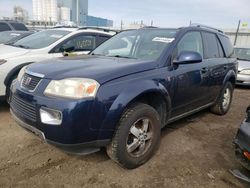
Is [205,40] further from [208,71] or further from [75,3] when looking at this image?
[75,3]

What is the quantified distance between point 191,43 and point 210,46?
0.73 m

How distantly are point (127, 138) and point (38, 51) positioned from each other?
10.4ft

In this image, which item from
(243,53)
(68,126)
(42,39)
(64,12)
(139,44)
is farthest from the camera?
(64,12)

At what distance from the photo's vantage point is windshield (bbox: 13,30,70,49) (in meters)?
5.43

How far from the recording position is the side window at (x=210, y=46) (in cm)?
447

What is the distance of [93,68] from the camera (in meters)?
2.85

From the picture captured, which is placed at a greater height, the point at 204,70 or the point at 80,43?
the point at 80,43

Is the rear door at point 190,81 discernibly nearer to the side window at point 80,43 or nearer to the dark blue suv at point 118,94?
the dark blue suv at point 118,94

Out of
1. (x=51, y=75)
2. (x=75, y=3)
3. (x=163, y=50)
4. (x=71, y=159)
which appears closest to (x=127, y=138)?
(x=71, y=159)

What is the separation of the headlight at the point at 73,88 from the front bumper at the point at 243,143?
1.60m

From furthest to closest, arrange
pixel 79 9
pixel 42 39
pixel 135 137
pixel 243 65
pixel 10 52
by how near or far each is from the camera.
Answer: pixel 79 9
pixel 243 65
pixel 42 39
pixel 10 52
pixel 135 137

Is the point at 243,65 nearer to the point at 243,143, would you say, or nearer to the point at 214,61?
the point at 214,61

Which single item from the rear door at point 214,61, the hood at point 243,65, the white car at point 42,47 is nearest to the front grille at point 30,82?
the white car at point 42,47

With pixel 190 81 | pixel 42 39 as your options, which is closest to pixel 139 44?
pixel 190 81
